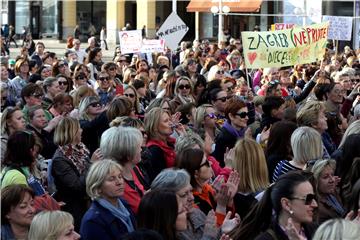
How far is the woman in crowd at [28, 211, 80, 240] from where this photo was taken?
507cm

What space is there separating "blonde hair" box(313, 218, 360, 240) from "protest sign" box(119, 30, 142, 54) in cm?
1609

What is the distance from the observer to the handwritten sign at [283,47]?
15250mm

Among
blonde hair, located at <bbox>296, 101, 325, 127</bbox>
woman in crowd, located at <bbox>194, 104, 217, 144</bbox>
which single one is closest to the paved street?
woman in crowd, located at <bbox>194, 104, 217, 144</bbox>

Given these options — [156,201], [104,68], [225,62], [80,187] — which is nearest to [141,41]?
[225,62]

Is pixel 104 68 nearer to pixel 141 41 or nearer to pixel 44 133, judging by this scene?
pixel 44 133

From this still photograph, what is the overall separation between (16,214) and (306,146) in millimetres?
2628

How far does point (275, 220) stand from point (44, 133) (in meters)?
4.32

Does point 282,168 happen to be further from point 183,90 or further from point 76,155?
point 183,90

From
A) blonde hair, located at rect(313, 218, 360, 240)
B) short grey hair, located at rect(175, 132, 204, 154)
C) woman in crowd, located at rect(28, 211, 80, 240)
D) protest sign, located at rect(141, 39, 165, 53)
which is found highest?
protest sign, located at rect(141, 39, 165, 53)

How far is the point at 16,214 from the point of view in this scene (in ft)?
18.6

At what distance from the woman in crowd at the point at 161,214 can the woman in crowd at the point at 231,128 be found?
3627 millimetres

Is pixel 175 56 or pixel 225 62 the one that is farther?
pixel 175 56

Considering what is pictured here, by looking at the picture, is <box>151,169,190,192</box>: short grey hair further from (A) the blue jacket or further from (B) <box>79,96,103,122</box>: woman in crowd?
(B) <box>79,96,103,122</box>: woman in crowd

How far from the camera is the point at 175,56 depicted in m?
23.5
